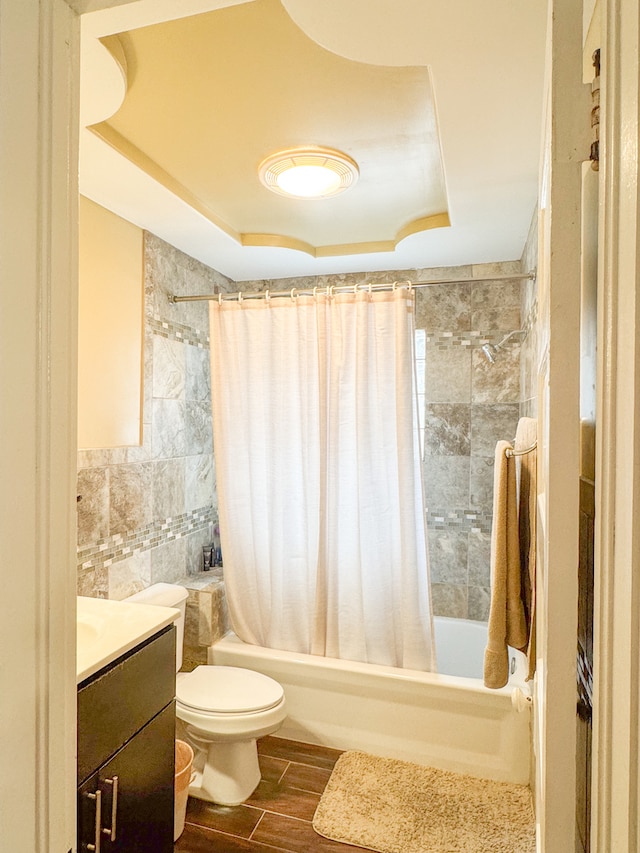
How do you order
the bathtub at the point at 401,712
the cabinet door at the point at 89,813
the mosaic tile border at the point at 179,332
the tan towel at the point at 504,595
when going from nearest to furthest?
the cabinet door at the point at 89,813
the tan towel at the point at 504,595
the bathtub at the point at 401,712
the mosaic tile border at the point at 179,332

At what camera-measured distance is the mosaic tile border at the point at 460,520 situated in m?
3.02

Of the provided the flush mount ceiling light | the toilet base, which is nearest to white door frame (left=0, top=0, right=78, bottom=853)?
the flush mount ceiling light

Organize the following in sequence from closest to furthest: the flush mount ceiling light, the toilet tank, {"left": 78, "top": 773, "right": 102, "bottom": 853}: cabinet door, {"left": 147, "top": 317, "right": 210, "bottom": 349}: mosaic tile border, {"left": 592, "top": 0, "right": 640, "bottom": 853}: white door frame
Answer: {"left": 592, "top": 0, "right": 640, "bottom": 853}: white door frame
{"left": 78, "top": 773, "right": 102, "bottom": 853}: cabinet door
the flush mount ceiling light
the toilet tank
{"left": 147, "top": 317, "right": 210, "bottom": 349}: mosaic tile border

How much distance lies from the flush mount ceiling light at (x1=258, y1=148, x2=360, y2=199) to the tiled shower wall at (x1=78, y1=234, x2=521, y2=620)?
823 mm

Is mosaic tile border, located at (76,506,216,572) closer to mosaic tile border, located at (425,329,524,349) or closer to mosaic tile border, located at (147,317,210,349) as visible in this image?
mosaic tile border, located at (147,317,210,349)

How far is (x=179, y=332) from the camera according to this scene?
2.82 m

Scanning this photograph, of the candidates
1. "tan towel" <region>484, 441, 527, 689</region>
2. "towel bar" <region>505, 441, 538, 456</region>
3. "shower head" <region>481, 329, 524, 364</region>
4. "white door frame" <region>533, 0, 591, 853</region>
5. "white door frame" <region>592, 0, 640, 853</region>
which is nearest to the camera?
"white door frame" <region>592, 0, 640, 853</region>

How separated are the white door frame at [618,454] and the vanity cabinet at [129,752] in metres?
1.08

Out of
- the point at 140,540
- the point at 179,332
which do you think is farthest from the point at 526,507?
the point at 179,332

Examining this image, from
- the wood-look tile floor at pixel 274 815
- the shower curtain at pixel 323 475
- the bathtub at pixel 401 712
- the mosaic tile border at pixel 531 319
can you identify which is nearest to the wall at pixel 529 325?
the mosaic tile border at pixel 531 319

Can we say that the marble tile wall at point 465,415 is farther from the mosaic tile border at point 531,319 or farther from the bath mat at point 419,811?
the bath mat at point 419,811

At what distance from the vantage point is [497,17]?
3.72ft

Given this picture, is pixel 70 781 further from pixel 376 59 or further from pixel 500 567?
pixel 376 59

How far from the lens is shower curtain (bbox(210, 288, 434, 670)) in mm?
2291
